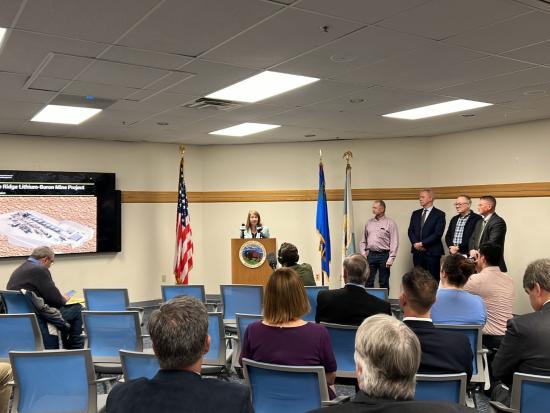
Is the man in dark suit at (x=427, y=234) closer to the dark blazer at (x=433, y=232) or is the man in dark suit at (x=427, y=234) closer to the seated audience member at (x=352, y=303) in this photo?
the dark blazer at (x=433, y=232)

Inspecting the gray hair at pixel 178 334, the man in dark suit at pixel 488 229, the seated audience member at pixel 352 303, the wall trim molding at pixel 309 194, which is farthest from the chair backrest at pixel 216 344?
the wall trim molding at pixel 309 194

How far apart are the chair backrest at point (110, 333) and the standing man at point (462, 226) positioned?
17.0 feet

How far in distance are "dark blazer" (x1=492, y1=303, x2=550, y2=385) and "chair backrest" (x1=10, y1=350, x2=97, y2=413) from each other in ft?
7.33

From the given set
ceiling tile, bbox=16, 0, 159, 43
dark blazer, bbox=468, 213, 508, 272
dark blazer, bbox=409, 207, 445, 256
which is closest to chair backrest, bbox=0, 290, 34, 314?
ceiling tile, bbox=16, 0, 159, 43

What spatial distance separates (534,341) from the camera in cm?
261

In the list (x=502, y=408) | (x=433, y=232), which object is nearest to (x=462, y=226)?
(x=433, y=232)

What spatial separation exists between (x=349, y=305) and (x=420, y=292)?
3.51ft

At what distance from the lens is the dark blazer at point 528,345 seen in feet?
8.51

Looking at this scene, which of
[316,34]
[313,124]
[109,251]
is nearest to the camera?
[316,34]

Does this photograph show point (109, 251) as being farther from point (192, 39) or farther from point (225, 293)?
point (192, 39)

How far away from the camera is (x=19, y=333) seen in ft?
13.1

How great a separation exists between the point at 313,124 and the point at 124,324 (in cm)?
466

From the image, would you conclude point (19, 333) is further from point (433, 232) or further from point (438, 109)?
point (433, 232)

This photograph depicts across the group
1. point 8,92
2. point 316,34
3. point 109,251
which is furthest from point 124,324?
point 109,251
